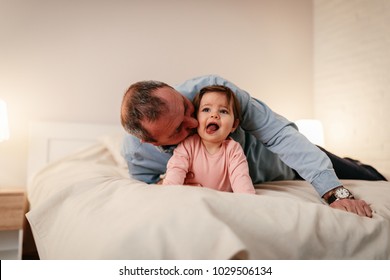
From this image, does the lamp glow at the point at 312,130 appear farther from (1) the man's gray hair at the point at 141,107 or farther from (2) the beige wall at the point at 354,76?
(1) the man's gray hair at the point at 141,107

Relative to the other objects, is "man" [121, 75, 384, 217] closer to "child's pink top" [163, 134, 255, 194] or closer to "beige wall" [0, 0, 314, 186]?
"child's pink top" [163, 134, 255, 194]

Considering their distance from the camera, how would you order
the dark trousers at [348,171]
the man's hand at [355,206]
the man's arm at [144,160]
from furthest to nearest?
the dark trousers at [348,171] → the man's arm at [144,160] → the man's hand at [355,206]

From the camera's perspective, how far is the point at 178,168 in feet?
3.25

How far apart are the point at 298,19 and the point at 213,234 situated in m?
2.54

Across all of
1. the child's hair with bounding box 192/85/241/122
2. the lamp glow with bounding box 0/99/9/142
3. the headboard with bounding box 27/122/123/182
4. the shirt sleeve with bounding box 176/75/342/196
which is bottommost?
the headboard with bounding box 27/122/123/182

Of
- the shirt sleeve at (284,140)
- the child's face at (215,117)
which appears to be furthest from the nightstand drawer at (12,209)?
the child's face at (215,117)

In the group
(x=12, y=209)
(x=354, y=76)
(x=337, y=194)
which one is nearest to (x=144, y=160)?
(x=337, y=194)

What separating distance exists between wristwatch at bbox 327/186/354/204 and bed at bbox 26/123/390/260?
0.20 ft

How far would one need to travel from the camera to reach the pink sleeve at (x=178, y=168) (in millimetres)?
977

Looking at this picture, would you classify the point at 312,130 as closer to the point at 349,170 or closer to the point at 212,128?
the point at 349,170

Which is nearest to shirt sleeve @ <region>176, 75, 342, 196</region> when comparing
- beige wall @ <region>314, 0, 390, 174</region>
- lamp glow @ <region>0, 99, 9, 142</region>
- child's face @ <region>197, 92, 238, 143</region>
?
child's face @ <region>197, 92, 238, 143</region>

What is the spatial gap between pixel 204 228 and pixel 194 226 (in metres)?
0.02

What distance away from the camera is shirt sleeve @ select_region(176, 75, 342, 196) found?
998 mm

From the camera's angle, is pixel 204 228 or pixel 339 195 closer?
pixel 204 228
